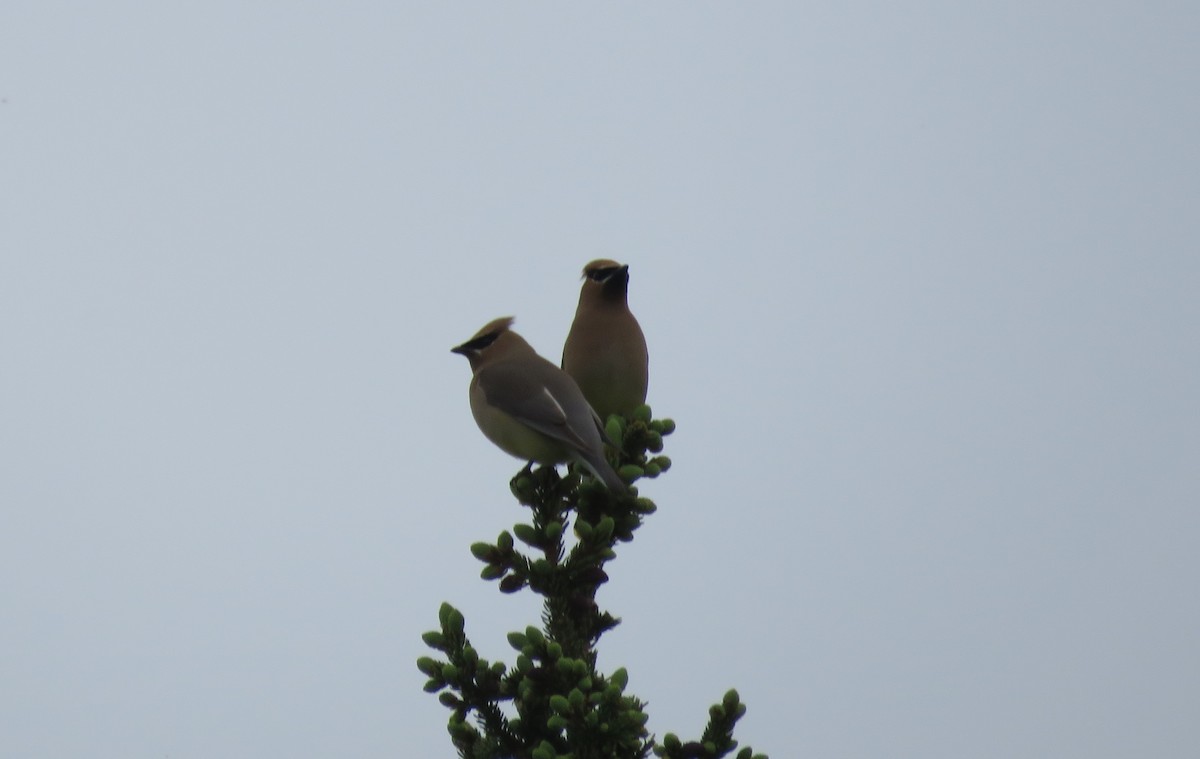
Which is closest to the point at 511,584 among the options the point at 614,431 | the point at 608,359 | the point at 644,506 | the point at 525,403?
the point at 644,506

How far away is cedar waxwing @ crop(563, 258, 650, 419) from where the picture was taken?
470 cm

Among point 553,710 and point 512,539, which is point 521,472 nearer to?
point 512,539

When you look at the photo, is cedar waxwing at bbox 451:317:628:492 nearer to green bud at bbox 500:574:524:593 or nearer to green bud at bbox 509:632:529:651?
green bud at bbox 500:574:524:593

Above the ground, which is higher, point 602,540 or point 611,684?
point 602,540

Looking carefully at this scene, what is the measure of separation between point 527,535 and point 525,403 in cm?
103

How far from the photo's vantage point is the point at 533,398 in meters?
4.13

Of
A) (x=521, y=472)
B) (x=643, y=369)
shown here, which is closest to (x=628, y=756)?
(x=521, y=472)

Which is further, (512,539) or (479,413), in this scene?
(479,413)

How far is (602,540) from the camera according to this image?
308 cm

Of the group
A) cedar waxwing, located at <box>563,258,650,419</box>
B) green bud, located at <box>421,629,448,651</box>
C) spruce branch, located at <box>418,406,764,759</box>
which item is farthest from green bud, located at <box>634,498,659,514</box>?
cedar waxwing, located at <box>563,258,650,419</box>

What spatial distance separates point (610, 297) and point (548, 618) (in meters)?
2.04

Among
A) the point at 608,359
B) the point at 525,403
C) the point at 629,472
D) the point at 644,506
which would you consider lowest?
the point at 644,506

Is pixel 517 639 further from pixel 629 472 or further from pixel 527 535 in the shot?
pixel 629 472

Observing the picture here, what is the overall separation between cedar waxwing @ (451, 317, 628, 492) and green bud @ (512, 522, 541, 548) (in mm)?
367
